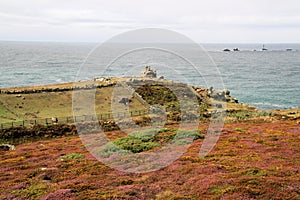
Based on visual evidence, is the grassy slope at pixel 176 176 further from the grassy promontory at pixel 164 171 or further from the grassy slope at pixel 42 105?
the grassy slope at pixel 42 105

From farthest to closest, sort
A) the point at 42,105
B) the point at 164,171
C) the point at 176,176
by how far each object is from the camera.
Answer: the point at 42,105
the point at 164,171
the point at 176,176

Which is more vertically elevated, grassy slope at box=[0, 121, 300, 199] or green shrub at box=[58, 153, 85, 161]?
grassy slope at box=[0, 121, 300, 199]

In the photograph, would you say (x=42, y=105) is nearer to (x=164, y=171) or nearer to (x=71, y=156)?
(x=71, y=156)

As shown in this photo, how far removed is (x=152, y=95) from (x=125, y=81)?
7.88m

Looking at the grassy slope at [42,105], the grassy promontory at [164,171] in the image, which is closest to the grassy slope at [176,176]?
the grassy promontory at [164,171]

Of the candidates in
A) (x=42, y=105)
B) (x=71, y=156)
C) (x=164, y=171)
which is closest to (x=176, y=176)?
(x=164, y=171)

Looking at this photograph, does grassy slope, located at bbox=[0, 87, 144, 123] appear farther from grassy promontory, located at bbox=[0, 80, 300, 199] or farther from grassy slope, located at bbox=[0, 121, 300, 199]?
grassy slope, located at bbox=[0, 121, 300, 199]

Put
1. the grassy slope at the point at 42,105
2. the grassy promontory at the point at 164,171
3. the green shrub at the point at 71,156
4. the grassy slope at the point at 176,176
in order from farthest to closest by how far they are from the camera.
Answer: the grassy slope at the point at 42,105
the green shrub at the point at 71,156
the grassy promontory at the point at 164,171
the grassy slope at the point at 176,176

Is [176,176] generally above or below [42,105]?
above

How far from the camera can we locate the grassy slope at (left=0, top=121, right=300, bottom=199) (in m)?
16.0

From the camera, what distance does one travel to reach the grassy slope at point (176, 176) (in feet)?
52.4

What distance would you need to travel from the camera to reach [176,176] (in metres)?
19.1

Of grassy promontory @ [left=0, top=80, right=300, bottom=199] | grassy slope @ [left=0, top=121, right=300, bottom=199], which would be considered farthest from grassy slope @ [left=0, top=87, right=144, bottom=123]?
grassy slope @ [left=0, top=121, right=300, bottom=199]

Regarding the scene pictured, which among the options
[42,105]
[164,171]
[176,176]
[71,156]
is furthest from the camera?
[42,105]
